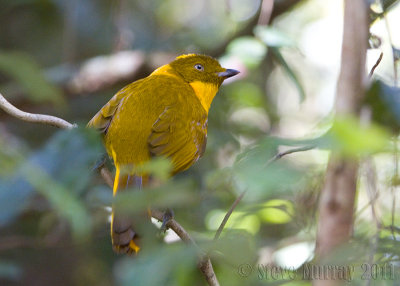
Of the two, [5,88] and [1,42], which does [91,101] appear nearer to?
[5,88]

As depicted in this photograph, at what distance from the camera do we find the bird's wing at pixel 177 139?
10.1ft

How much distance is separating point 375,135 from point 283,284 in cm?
158

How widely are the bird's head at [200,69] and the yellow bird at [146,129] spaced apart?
1.56 feet

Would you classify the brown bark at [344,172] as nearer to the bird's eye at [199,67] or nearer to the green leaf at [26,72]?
the green leaf at [26,72]

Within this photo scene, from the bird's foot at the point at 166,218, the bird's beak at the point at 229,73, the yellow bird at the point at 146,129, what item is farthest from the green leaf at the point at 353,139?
the bird's beak at the point at 229,73

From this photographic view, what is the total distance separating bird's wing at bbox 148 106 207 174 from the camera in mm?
3076

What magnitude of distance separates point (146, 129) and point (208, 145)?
1198 mm

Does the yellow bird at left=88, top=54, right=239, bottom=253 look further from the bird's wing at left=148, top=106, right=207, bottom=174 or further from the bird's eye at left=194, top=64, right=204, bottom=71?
the bird's eye at left=194, top=64, right=204, bottom=71

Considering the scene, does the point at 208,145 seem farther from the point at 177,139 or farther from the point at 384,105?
the point at 384,105

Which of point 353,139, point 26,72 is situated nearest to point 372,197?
point 353,139

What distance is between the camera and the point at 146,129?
310 centimetres

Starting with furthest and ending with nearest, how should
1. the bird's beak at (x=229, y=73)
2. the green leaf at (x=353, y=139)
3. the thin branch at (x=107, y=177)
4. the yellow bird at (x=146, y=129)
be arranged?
the bird's beak at (x=229, y=73) → the thin branch at (x=107, y=177) → the yellow bird at (x=146, y=129) → the green leaf at (x=353, y=139)

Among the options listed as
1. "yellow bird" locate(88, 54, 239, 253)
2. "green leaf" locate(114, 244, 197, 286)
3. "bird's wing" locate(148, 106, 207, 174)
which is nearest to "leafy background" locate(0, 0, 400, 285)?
"green leaf" locate(114, 244, 197, 286)

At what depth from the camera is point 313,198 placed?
293 cm
